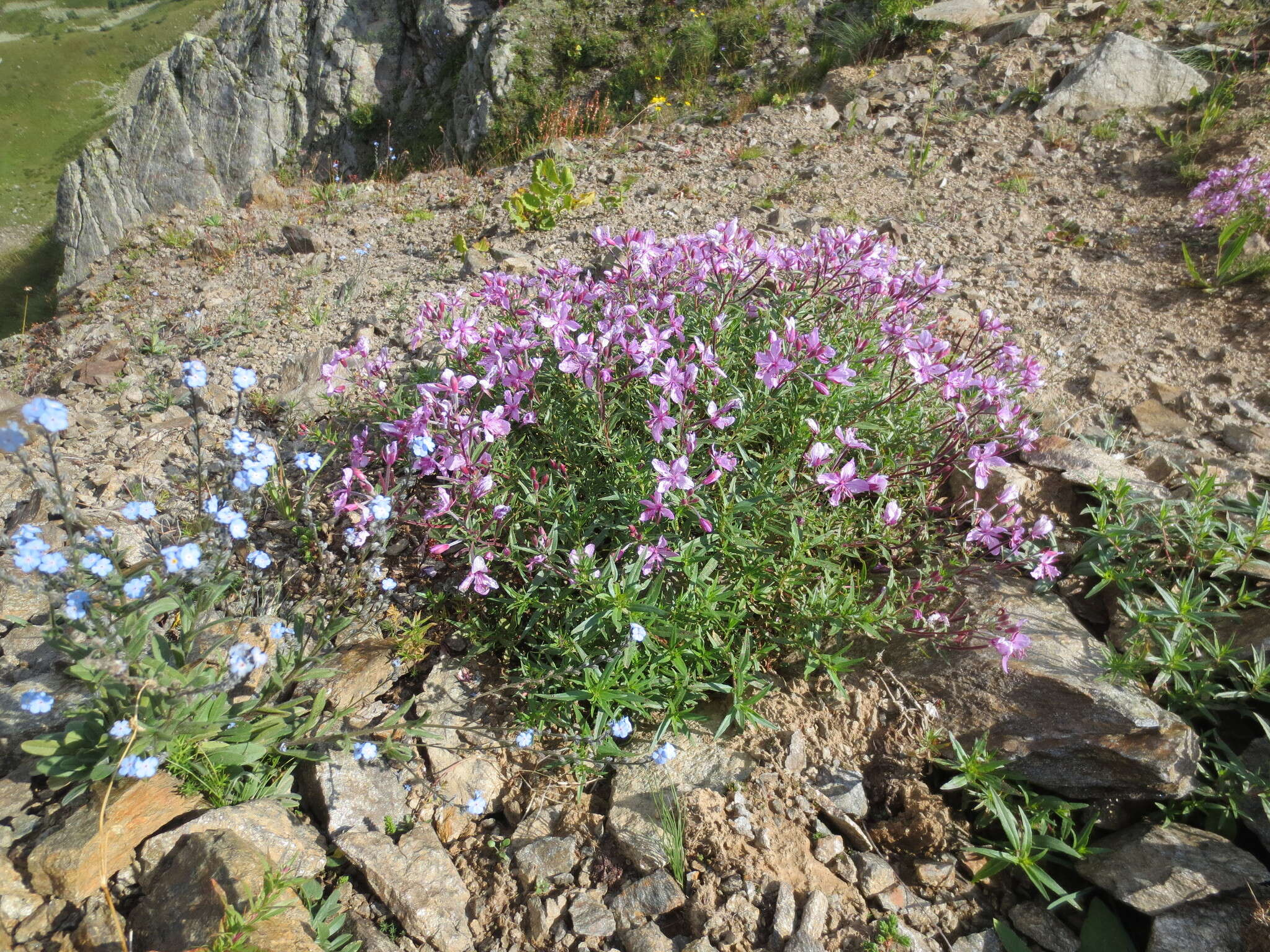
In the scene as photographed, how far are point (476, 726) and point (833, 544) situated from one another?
178cm

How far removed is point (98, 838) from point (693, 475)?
252 centimetres

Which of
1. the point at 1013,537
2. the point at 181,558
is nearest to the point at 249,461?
the point at 181,558

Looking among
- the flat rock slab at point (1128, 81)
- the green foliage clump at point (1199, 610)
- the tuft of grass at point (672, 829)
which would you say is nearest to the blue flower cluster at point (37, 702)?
the tuft of grass at point (672, 829)

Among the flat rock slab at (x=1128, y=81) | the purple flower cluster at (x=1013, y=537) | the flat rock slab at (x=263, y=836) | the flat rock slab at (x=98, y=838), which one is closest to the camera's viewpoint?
the flat rock slab at (x=98, y=838)

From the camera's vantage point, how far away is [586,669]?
2.88 m

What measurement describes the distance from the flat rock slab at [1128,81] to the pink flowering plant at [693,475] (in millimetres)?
5742

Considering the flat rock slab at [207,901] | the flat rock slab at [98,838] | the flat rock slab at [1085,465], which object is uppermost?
the flat rock slab at [98,838]

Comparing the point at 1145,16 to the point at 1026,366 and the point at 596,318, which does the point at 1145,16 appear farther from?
the point at 596,318

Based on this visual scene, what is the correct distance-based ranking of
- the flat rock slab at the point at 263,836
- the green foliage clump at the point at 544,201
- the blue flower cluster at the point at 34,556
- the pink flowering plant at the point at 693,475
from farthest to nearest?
the green foliage clump at the point at 544,201
the pink flowering plant at the point at 693,475
the flat rock slab at the point at 263,836
the blue flower cluster at the point at 34,556

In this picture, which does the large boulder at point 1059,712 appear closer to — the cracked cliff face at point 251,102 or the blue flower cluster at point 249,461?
the blue flower cluster at point 249,461

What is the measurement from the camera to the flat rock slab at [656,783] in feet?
8.64

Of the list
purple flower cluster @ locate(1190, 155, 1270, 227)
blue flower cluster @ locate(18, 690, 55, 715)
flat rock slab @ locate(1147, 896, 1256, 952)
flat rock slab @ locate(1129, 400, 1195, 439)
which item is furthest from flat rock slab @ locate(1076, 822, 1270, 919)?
purple flower cluster @ locate(1190, 155, 1270, 227)

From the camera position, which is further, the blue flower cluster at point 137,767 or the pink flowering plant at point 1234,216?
the pink flowering plant at point 1234,216

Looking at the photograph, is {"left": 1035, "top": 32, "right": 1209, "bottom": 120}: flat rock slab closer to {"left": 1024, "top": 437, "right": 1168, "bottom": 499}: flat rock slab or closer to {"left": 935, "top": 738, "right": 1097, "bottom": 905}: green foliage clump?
{"left": 1024, "top": 437, "right": 1168, "bottom": 499}: flat rock slab
